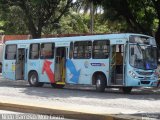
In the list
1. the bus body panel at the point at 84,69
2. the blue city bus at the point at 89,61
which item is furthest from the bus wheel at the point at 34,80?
the bus body panel at the point at 84,69

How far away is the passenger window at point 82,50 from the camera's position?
24.1 m

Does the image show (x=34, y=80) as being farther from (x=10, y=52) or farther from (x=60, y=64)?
(x=10, y=52)

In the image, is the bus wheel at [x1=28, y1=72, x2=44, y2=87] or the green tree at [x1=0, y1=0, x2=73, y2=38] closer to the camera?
the bus wheel at [x1=28, y1=72, x2=44, y2=87]

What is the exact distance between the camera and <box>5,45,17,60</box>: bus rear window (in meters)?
29.1

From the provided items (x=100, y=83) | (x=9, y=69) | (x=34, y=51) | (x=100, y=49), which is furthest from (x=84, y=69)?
(x=9, y=69)

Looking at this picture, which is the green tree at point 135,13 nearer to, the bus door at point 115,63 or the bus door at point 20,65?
the bus door at point 115,63

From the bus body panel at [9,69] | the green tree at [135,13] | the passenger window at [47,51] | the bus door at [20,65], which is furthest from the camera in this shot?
the bus body panel at [9,69]

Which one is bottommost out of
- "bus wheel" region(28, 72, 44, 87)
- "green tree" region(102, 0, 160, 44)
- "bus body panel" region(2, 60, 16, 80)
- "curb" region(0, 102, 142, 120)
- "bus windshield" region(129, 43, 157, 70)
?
"curb" region(0, 102, 142, 120)

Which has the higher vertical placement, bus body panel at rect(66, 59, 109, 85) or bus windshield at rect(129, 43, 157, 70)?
bus windshield at rect(129, 43, 157, 70)

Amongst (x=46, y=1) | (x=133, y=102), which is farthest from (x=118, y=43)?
(x=46, y=1)

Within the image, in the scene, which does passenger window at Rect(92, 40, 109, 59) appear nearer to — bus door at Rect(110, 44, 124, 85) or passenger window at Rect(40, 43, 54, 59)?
bus door at Rect(110, 44, 124, 85)

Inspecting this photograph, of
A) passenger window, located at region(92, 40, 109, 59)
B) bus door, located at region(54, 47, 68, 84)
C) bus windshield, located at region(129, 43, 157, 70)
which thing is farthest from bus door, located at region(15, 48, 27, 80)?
bus windshield, located at region(129, 43, 157, 70)

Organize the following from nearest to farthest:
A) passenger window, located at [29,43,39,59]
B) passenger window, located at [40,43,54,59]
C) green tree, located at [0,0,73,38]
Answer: passenger window, located at [40,43,54,59]
passenger window, located at [29,43,39,59]
green tree, located at [0,0,73,38]

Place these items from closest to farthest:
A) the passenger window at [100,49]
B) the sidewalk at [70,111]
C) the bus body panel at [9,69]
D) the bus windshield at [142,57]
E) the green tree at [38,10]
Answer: the sidewalk at [70,111]
the bus windshield at [142,57]
the passenger window at [100,49]
the bus body panel at [9,69]
the green tree at [38,10]
